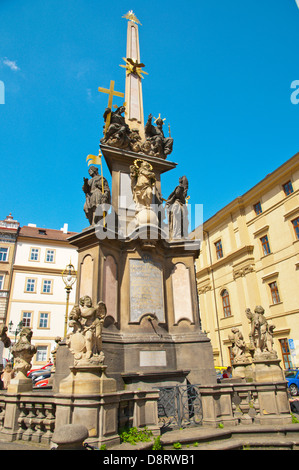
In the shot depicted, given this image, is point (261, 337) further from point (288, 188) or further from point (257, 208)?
point (257, 208)

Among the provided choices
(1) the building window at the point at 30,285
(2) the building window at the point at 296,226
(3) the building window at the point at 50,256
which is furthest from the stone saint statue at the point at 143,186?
(3) the building window at the point at 50,256

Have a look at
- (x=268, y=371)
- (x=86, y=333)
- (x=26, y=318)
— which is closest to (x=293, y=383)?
(x=268, y=371)

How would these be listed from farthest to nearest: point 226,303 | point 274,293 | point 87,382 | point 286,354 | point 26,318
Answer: point 26,318 → point 226,303 → point 274,293 → point 286,354 → point 87,382

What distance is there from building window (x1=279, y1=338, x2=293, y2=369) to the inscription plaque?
20.7 metres

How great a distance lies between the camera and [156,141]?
1119 cm

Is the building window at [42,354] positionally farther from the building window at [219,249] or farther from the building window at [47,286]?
the building window at [219,249]

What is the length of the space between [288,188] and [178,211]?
2172 cm

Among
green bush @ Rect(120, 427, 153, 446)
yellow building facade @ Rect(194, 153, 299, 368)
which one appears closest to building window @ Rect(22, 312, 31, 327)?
yellow building facade @ Rect(194, 153, 299, 368)

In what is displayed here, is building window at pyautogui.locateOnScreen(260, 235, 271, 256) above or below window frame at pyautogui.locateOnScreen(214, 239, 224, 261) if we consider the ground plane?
below

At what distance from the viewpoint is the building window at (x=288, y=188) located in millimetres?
28298

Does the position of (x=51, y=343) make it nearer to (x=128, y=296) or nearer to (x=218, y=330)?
(x=218, y=330)

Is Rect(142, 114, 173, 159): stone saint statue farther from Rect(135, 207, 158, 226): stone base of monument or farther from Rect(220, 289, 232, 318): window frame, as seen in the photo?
Rect(220, 289, 232, 318): window frame

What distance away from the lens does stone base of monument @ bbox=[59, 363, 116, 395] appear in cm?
521
